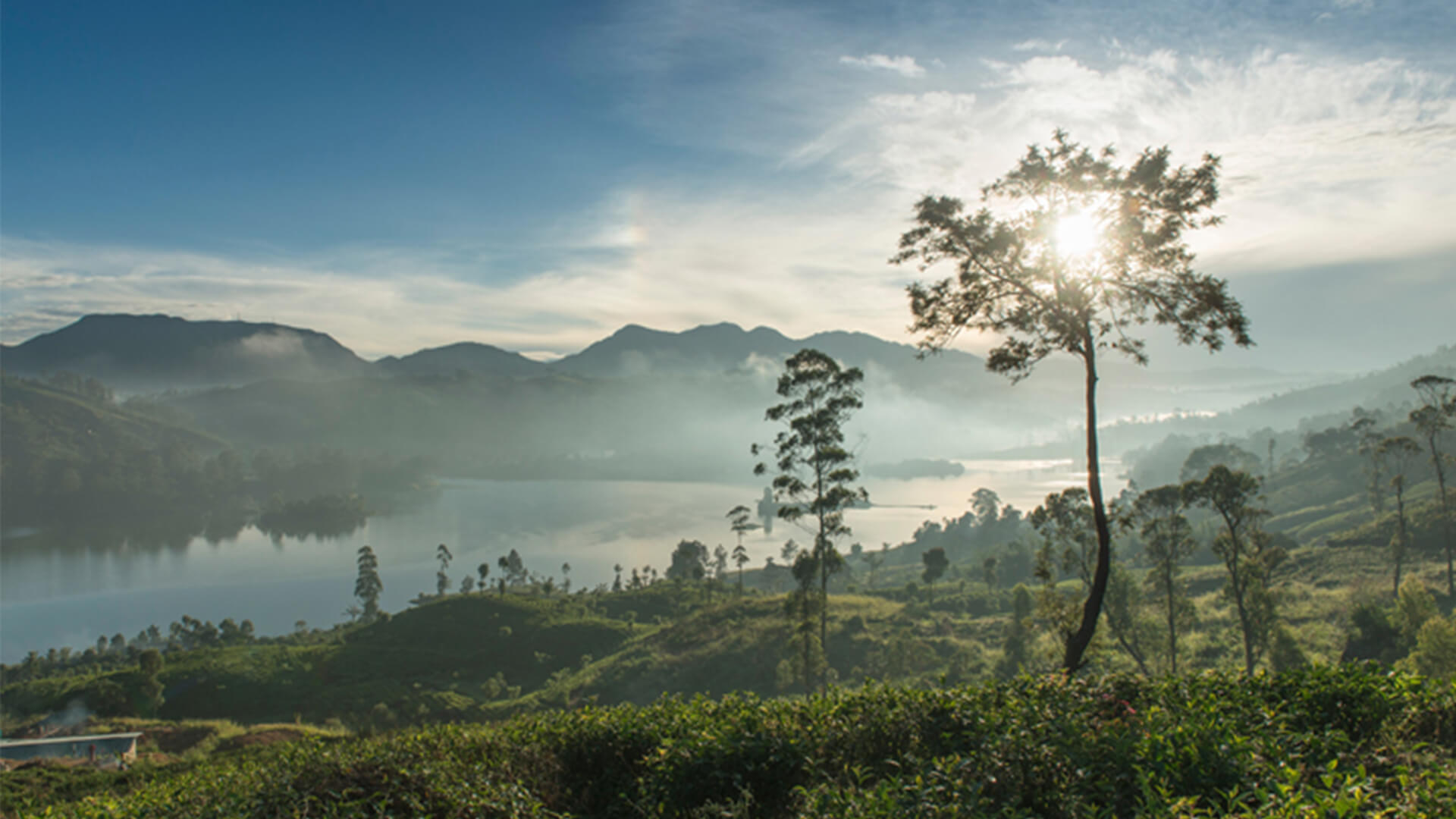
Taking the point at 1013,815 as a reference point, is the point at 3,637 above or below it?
below

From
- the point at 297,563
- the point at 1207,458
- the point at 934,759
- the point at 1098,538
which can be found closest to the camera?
the point at 934,759

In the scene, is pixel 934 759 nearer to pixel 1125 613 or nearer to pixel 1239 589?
pixel 1239 589

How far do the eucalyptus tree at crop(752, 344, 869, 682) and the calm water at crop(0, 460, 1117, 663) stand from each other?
322 feet

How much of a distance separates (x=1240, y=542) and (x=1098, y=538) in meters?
21.5

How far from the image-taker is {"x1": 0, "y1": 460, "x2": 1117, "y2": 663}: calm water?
11719 centimetres

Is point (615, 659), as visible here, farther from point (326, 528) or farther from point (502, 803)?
point (326, 528)

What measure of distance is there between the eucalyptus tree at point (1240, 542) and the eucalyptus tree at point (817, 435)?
44.7ft

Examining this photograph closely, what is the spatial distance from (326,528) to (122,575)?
153 feet

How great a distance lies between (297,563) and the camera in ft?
513

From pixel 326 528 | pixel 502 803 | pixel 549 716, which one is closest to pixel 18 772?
pixel 549 716

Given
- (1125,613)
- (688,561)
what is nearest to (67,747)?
(1125,613)

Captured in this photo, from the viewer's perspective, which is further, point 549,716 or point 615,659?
point 615,659

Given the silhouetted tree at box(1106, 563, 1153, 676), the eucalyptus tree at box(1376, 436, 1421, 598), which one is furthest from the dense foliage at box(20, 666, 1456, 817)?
the eucalyptus tree at box(1376, 436, 1421, 598)

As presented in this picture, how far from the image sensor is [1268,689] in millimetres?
5738
